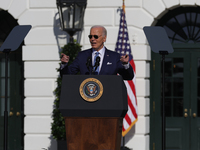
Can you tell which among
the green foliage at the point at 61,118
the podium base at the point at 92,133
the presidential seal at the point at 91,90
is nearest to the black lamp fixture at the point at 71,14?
the green foliage at the point at 61,118

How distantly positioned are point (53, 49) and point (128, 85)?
1791 mm

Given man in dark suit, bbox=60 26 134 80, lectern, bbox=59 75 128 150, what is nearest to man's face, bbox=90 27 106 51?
man in dark suit, bbox=60 26 134 80

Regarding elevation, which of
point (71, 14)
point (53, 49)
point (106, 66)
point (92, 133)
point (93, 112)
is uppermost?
point (71, 14)

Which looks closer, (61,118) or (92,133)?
(92,133)

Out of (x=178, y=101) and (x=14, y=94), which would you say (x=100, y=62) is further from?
(x=14, y=94)

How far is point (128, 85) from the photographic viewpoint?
874 cm

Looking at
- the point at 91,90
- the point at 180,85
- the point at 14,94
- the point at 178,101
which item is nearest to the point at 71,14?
the point at 14,94

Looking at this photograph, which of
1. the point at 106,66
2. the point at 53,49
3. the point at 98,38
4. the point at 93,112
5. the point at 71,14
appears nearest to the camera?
the point at 93,112

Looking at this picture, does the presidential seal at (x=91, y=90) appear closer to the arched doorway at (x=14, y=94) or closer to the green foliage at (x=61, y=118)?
the green foliage at (x=61, y=118)

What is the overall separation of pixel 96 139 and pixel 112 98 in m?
0.45

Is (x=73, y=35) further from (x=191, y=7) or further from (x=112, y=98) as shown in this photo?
(x=112, y=98)

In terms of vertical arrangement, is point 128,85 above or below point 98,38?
below

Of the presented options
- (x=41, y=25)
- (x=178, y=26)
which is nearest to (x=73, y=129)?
(x=41, y=25)

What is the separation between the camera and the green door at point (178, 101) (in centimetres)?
955
